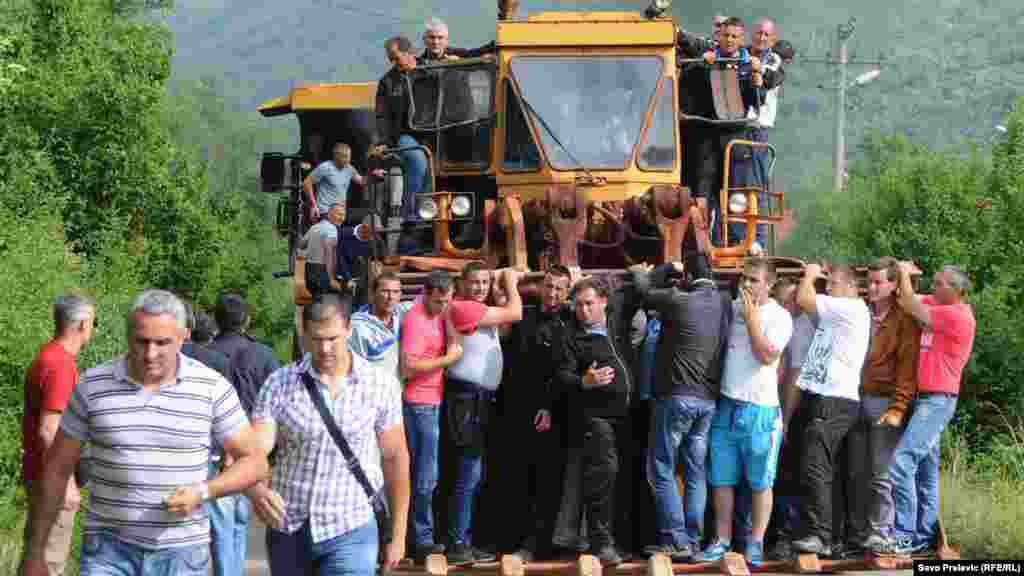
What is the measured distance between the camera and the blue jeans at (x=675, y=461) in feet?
A: 43.1

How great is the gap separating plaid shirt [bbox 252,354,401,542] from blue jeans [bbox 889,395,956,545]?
5.73 m

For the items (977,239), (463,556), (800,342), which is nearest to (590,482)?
(463,556)

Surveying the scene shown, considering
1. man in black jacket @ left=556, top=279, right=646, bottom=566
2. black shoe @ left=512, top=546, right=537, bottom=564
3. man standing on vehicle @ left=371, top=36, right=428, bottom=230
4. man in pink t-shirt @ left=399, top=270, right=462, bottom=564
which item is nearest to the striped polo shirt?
man in pink t-shirt @ left=399, top=270, right=462, bottom=564

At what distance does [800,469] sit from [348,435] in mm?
5527

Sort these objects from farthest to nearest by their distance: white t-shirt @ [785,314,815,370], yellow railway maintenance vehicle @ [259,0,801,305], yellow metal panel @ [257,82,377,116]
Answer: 1. yellow metal panel @ [257,82,377,116]
2. yellow railway maintenance vehicle @ [259,0,801,305]
3. white t-shirt @ [785,314,815,370]

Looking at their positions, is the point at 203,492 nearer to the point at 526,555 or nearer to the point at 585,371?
the point at 585,371

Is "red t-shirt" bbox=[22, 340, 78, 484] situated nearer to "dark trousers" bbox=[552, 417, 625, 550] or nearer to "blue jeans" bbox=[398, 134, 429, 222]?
"dark trousers" bbox=[552, 417, 625, 550]

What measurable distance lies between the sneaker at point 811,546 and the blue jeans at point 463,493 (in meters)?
2.22

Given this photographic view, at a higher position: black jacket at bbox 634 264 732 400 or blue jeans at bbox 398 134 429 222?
blue jeans at bbox 398 134 429 222

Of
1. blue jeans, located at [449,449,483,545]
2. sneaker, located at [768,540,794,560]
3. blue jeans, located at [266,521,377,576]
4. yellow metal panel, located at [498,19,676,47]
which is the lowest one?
sneaker, located at [768,540,794,560]

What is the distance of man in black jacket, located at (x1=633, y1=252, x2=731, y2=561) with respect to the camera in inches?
518

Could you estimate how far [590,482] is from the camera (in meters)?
13.1

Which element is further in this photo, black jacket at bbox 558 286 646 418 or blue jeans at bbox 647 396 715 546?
blue jeans at bbox 647 396 715 546

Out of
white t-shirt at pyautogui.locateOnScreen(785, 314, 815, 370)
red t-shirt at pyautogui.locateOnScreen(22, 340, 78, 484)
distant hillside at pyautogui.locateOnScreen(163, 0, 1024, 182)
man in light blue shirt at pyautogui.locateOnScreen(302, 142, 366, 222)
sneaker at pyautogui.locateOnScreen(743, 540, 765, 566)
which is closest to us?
red t-shirt at pyautogui.locateOnScreen(22, 340, 78, 484)
